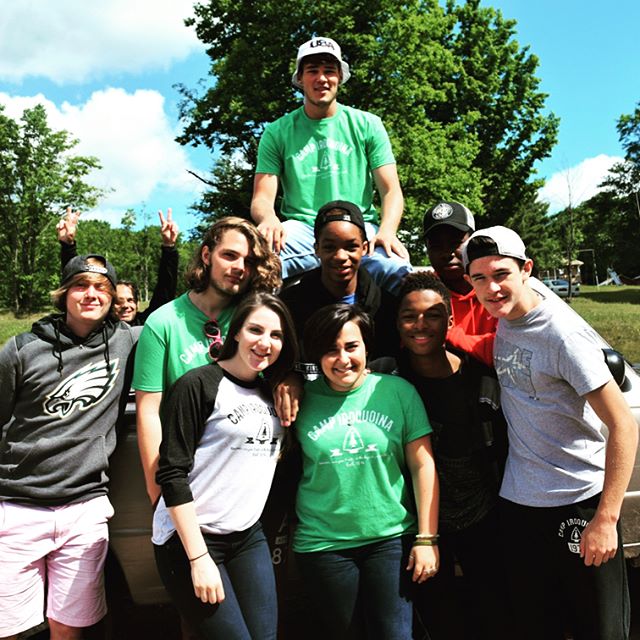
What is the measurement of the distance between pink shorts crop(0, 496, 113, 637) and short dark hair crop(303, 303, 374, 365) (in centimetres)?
128

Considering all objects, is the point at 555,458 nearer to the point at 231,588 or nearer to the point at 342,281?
the point at 342,281

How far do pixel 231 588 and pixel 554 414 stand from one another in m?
1.41

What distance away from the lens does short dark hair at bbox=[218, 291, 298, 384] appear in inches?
97.3

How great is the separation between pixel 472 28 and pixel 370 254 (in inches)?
900

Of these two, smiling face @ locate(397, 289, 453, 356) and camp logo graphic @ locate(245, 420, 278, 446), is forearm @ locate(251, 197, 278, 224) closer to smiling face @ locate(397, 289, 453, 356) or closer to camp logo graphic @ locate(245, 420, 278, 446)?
smiling face @ locate(397, 289, 453, 356)

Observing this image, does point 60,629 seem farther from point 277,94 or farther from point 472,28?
point 472,28

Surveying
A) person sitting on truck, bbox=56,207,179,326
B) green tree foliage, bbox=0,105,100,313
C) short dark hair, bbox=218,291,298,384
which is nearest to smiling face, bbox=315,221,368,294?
short dark hair, bbox=218,291,298,384

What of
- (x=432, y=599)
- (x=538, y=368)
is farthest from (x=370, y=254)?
(x=432, y=599)

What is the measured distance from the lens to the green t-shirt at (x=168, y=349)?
2512 mm

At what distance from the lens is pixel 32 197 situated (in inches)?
1409

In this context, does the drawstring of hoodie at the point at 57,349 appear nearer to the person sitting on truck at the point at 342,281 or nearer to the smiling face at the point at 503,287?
the person sitting on truck at the point at 342,281

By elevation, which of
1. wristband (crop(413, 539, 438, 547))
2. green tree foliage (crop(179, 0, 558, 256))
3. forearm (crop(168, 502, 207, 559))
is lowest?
wristband (crop(413, 539, 438, 547))

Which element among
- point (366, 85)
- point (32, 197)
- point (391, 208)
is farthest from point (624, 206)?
point (391, 208)

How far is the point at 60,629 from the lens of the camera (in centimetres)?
271
